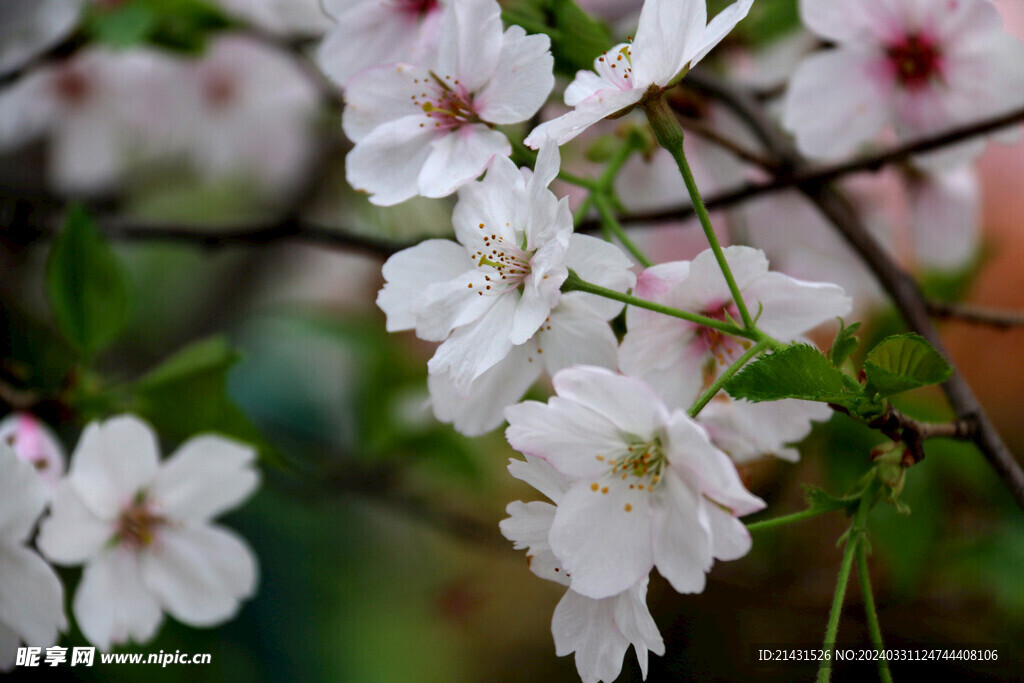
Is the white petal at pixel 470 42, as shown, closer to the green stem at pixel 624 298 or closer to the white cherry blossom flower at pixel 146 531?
the green stem at pixel 624 298

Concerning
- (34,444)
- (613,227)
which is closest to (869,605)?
(613,227)

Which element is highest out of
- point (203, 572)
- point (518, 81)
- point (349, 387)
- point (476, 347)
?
point (518, 81)

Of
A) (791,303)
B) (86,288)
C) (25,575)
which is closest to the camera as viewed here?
(791,303)

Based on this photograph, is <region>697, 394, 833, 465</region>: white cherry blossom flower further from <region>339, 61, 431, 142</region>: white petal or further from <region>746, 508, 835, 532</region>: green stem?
<region>339, 61, 431, 142</region>: white petal

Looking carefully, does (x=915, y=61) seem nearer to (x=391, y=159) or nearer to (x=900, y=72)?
(x=900, y=72)

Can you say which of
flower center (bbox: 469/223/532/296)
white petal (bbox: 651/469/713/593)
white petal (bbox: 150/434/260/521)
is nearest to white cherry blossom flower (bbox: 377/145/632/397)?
flower center (bbox: 469/223/532/296)

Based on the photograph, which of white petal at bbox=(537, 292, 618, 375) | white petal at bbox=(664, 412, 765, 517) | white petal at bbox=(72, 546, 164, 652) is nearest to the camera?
white petal at bbox=(664, 412, 765, 517)
